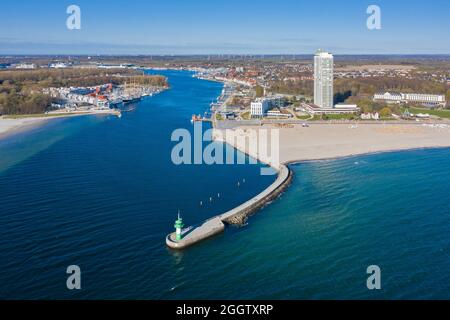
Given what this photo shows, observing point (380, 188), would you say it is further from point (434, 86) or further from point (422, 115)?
point (434, 86)

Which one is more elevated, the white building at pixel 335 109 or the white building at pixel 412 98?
A: the white building at pixel 412 98

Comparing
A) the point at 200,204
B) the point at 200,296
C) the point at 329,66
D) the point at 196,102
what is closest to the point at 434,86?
the point at 329,66

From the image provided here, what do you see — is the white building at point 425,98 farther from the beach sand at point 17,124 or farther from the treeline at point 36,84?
the beach sand at point 17,124

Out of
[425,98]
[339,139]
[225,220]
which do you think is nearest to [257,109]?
[339,139]

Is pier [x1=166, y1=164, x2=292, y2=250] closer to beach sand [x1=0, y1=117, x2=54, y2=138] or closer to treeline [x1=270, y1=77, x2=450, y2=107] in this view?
beach sand [x1=0, y1=117, x2=54, y2=138]

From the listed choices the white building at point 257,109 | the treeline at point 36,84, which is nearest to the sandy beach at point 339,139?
the white building at point 257,109

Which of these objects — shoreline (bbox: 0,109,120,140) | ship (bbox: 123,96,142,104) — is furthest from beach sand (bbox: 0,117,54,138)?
ship (bbox: 123,96,142,104)
